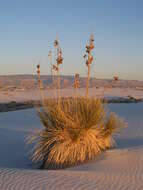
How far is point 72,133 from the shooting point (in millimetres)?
7496

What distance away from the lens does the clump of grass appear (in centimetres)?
735

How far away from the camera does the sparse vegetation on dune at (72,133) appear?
290 inches

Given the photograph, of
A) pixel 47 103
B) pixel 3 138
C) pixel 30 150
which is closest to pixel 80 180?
pixel 47 103

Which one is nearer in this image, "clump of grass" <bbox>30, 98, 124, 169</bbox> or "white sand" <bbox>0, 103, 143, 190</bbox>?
"white sand" <bbox>0, 103, 143, 190</bbox>

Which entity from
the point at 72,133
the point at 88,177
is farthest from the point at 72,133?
the point at 88,177

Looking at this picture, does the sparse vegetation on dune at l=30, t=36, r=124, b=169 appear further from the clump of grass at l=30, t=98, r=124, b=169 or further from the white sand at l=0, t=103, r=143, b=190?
the white sand at l=0, t=103, r=143, b=190

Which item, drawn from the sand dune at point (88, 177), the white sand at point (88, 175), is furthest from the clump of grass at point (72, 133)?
the sand dune at point (88, 177)

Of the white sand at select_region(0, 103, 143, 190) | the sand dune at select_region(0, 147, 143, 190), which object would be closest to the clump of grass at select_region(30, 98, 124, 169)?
the white sand at select_region(0, 103, 143, 190)

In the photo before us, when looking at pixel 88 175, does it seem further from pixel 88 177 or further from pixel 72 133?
pixel 72 133

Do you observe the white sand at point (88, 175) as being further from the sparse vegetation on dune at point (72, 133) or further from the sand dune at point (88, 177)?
the sparse vegetation on dune at point (72, 133)

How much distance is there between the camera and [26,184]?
5.47 m

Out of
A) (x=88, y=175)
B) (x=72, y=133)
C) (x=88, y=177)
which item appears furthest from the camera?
(x=72, y=133)

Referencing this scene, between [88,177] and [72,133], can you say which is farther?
[72,133]

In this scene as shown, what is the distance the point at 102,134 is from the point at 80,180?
2.51 m
